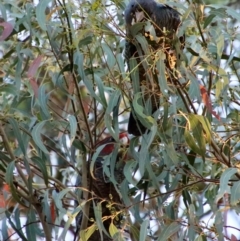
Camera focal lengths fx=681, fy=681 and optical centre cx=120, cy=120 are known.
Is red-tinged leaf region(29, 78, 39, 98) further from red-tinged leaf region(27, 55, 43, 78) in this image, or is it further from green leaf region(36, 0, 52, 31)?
green leaf region(36, 0, 52, 31)

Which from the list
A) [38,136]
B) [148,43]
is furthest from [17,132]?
[148,43]

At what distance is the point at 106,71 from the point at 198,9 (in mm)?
310

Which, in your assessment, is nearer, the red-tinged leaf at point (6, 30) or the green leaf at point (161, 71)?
the green leaf at point (161, 71)

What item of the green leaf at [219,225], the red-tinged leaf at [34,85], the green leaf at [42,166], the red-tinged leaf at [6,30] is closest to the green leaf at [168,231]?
the green leaf at [219,225]

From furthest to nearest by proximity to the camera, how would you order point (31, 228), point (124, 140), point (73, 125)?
1. point (124, 140)
2. point (31, 228)
3. point (73, 125)

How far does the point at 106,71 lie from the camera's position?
5.75 feet

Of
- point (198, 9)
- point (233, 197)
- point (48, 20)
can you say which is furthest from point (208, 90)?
point (48, 20)

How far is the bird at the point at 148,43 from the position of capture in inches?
62.0

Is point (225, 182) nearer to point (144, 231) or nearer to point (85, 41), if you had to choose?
point (144, 231)

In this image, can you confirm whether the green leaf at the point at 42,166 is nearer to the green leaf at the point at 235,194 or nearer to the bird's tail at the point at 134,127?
the bird's tail at the point at 134,127

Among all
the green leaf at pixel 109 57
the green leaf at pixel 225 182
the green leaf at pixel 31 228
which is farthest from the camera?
the green leaf at pixel 31 228

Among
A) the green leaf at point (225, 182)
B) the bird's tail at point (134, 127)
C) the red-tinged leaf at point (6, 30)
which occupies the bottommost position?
the green leaf at point (225, 182)

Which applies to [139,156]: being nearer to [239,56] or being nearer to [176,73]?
[176,73]

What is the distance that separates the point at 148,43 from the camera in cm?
162
